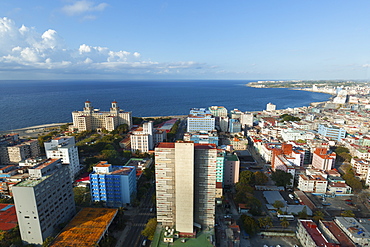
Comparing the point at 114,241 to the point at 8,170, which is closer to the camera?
the point at 114,241

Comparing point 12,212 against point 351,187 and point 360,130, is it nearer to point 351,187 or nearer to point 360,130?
point 351,187

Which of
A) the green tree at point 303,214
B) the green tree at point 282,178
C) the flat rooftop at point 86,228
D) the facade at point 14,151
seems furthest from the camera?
the facade at point 14,151

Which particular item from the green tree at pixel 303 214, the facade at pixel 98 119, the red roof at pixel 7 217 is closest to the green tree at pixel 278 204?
the green tree at pixel 303 214

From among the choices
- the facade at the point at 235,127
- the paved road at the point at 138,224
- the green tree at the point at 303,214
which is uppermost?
the facade at the point at 235,127

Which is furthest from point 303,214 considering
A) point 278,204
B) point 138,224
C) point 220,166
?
point 138,224

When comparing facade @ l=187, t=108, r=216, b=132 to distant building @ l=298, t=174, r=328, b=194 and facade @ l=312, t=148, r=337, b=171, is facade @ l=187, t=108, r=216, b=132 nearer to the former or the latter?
facade @ l=312, t=148, r=337, b=171

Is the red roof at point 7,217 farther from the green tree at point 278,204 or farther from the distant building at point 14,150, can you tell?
the green tree at point 278,204

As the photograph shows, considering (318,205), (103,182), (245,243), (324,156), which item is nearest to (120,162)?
(103,182)
